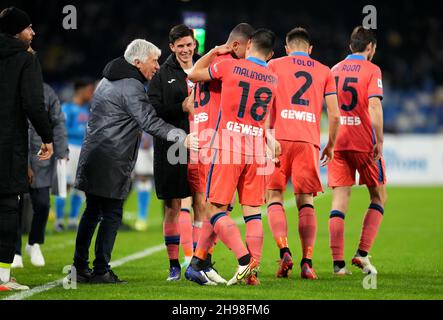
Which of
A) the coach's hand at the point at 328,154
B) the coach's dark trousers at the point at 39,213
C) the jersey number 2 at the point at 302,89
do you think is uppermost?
the jersey number 2 at the point at 302,89

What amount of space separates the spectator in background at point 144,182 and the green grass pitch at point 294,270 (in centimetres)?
31

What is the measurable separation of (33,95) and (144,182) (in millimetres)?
9238

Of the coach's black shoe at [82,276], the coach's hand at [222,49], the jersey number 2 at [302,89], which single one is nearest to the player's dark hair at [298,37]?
the jersey number 2 at [302,89]

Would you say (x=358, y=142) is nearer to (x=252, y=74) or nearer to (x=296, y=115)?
(x=296, y=115)

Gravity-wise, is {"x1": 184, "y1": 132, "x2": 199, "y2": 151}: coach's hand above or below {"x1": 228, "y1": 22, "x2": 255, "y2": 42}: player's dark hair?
below

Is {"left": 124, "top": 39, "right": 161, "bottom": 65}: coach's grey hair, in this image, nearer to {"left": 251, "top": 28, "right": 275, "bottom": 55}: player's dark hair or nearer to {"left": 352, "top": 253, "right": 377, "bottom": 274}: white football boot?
{"left": 251, "top": 28, "right": 275, "bottom": 55}: player's dark hair

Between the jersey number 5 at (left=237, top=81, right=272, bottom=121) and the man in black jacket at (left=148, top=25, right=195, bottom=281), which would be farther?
the man in black jacket at (left=148, top=25, right=195, bottom=281)

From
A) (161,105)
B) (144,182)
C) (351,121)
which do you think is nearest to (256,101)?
(161,105)

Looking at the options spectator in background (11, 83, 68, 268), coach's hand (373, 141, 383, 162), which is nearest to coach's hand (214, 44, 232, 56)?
coach's hand (373, 141, 383, 162)

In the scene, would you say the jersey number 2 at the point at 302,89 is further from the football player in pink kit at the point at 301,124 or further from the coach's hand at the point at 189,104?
the coach's hand at the point at 189,104

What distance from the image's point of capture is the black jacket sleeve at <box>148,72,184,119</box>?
8898 millimetres

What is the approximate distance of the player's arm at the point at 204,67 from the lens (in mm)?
8164

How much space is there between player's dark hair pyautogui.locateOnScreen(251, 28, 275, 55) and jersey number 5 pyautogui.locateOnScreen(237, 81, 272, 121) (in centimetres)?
35
